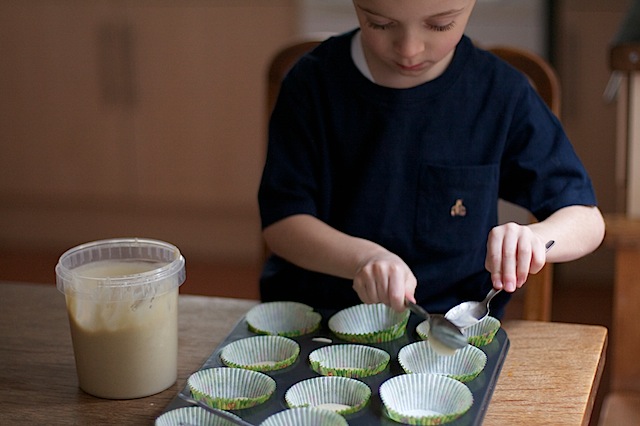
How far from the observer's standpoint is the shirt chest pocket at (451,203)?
3.78ft

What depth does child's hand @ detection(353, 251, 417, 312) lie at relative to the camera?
0.92 m

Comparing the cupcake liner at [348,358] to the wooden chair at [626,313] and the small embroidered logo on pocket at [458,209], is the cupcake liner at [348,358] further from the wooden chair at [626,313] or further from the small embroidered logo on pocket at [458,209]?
the wooden chair at [626,313]

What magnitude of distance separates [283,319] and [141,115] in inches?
87.3

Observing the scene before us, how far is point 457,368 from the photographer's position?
0.92m

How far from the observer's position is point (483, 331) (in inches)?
39.0

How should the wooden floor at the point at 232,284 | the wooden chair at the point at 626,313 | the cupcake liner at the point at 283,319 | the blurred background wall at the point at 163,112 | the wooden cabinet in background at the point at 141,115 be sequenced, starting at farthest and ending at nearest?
the wooden cabinet in background at the point at 141,115
the blurred background wall at the point at 163,112
the wooden floor at the point at 232,284
the wooden chair at the point at 626,313
the cupcake liner at the point at 283,319

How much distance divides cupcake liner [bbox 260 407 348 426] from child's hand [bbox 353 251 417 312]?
161 mm

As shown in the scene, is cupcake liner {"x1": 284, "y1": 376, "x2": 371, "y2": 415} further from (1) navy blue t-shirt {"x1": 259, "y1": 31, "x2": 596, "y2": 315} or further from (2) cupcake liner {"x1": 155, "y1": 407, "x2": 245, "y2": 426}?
(1) navy blue t-shirt {"x1": 259, "y1": 31, "x2": 596, "y2": 315}

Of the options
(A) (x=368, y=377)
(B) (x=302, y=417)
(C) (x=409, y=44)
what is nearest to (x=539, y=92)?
(C) (x=409, y=44)

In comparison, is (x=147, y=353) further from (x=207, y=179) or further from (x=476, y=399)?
(x=207, y=179)

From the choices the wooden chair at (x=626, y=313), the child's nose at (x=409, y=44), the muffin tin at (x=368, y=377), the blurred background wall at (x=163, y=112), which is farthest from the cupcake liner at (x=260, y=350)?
the blurred background wall at (x=163, y=112)

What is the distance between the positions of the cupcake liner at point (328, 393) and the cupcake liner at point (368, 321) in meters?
0.11

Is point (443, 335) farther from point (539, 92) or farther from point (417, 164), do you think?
point (539, 92)

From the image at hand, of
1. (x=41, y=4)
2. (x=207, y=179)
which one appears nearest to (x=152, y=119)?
(x=207, y=179)
